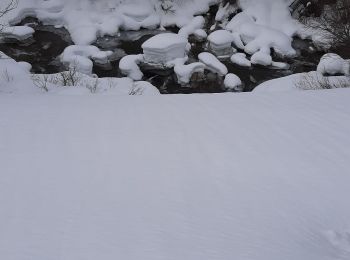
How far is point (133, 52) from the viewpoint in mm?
13586

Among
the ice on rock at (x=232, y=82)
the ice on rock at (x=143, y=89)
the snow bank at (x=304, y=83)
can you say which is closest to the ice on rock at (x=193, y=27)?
the ice on rock at (x=232, y=82)

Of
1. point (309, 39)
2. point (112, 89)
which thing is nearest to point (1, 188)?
point (112, 89)

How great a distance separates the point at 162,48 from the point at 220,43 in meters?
2.19

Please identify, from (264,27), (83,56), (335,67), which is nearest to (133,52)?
(83,56)

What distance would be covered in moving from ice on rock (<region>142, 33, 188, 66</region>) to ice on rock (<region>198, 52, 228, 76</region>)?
0.79 m

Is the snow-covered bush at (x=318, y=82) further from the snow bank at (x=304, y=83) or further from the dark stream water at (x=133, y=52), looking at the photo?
the dark stream water at (x=133, y=52)

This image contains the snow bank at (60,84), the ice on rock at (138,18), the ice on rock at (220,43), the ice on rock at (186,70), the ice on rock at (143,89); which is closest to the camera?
the snow bank at (60,84)

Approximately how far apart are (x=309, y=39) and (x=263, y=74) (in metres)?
2.87

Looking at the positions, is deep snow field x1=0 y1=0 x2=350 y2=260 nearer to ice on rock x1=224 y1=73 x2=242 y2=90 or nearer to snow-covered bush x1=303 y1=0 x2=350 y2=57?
ice on rock x1=224 y1=73 x2=242 y2=90

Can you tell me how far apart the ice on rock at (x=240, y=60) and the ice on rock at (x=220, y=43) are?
1.44 feet

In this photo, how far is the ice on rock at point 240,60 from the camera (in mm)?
12758

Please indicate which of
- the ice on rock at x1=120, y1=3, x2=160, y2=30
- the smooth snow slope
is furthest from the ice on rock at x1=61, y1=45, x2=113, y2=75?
the smooth snow slope

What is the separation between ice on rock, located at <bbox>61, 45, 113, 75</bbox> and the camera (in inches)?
472

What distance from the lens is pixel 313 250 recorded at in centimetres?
291
